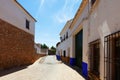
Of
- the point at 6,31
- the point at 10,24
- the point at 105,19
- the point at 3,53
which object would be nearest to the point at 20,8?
the point at 10,24

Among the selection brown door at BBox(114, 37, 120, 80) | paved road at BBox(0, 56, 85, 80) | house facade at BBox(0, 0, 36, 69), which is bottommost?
paved road at BBox(0, 56, 85, 80)

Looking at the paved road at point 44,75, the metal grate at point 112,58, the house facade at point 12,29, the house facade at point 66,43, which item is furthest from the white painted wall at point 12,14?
the metal grate at point 112,58

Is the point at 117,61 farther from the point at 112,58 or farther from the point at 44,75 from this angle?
the point at 44,75

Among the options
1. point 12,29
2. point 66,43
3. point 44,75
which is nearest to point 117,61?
point 44,75

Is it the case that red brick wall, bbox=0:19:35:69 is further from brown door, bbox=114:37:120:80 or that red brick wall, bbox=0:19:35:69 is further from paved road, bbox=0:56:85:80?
brown door, bbox=114:37:120:80

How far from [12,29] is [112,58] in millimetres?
12902

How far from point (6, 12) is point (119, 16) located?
12.2 meters

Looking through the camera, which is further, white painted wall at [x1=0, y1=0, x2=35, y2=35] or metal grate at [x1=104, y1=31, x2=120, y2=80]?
white painted wall at [x1=0, y1=0, x2=35, y2=35]

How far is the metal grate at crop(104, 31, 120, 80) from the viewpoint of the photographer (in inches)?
242

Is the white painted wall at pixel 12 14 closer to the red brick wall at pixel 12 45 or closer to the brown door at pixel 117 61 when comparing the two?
the red brick wall at pixel 12 45

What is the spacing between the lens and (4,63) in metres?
15.4

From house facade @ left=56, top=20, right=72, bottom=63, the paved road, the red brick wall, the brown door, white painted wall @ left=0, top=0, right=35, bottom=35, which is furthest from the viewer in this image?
house facade @ left=56, top=20, right=72, bottom=63

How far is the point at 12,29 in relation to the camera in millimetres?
17797

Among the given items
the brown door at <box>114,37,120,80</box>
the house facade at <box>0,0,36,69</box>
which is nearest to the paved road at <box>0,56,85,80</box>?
the house facade at <box>0,0,36,69</box>
